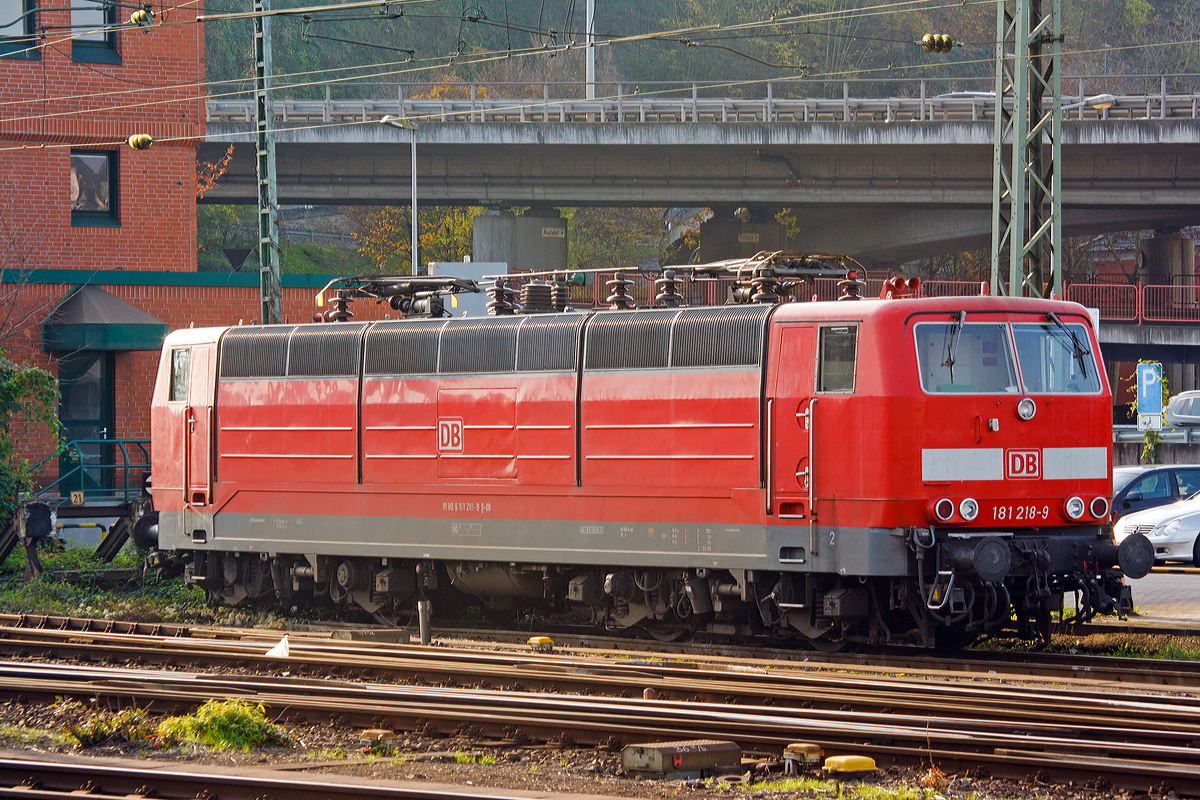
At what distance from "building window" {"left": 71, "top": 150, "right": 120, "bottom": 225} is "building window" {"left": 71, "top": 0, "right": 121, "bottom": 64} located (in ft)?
6.48

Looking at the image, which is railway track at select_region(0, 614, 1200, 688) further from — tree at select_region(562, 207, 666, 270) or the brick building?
tree at select_region(562, 207, 666, 270)

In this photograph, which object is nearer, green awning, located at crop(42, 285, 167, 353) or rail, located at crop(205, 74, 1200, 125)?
green awning, located at crop(42, 285, 167, 353)

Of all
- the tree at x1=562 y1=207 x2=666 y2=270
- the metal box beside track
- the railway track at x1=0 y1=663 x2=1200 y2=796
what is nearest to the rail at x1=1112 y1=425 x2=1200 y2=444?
the railway track at x1=0 y1=663 x2=1200 y2=796

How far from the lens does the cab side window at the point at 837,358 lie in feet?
41.0

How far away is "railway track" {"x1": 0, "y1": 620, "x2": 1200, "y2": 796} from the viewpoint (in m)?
8.40

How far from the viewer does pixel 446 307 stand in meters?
17.0

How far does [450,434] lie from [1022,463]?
19.7ft

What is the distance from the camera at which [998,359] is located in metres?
12.5

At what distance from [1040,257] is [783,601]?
769 centimetres

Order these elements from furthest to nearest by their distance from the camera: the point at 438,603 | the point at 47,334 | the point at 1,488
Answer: the point at 47,334
the point at 1,488
the point at 438,603

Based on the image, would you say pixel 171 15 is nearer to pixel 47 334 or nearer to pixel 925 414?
pixel 47 334

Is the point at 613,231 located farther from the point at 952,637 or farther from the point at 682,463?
the point at 952,637

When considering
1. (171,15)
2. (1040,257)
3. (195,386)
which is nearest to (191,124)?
(171,15)

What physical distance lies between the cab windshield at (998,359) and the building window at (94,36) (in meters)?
21.9
